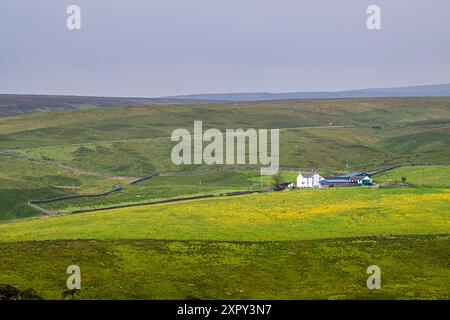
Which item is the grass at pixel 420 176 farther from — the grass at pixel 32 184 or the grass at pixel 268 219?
the grass at pixel 32 184

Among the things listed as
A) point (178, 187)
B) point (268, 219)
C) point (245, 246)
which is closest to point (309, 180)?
point (178, 187)

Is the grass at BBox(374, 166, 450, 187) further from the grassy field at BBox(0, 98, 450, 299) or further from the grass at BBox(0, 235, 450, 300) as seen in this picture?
the grass at BBox(0, 235, 450, 300)
